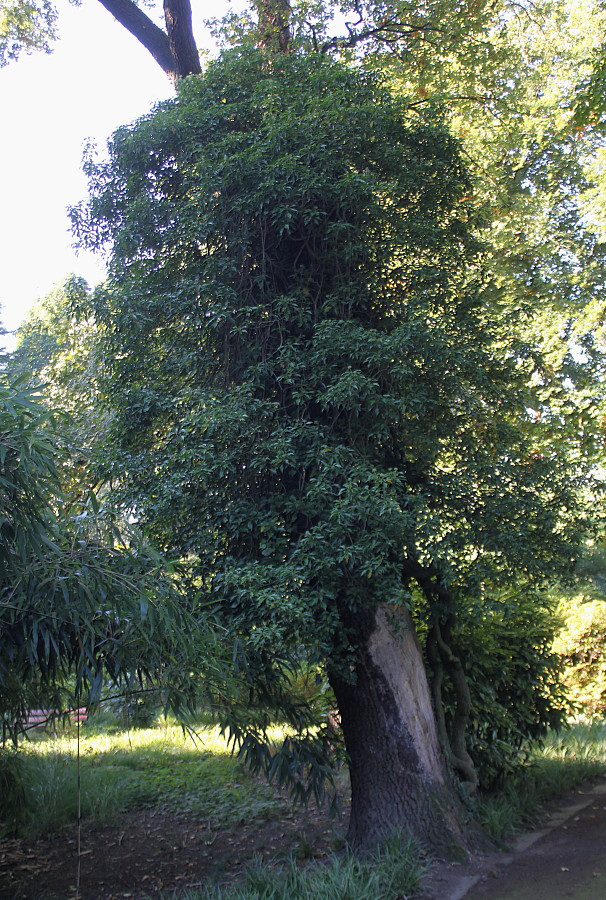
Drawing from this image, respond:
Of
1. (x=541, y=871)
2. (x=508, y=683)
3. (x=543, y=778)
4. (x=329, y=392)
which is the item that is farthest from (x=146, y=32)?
(x=541, y=871)

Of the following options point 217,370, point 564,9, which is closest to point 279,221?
point 217,370

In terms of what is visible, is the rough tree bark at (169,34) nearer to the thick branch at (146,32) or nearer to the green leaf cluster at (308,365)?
the thick branch at (146,32)

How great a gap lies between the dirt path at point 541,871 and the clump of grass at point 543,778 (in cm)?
22

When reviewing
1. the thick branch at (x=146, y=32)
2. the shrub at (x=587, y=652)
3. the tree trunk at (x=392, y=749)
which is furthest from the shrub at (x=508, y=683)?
the thick branch at (x=146, y=32)

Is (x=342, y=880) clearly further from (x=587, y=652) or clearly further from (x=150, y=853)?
(x=587, y=652)

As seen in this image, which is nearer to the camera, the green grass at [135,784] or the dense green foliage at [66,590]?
the dense green foliage at [66,590]

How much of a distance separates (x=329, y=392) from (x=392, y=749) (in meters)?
3.04

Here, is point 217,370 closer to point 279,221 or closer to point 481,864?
point 279,221

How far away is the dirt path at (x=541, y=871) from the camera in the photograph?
536 centimetres

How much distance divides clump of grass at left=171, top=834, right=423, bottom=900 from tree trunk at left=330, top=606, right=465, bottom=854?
0.31m

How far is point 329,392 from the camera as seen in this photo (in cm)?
591

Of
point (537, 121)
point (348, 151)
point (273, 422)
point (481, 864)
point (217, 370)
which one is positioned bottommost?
point (481, 864)

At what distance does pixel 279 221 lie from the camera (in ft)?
21.5

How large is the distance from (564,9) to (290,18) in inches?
258
